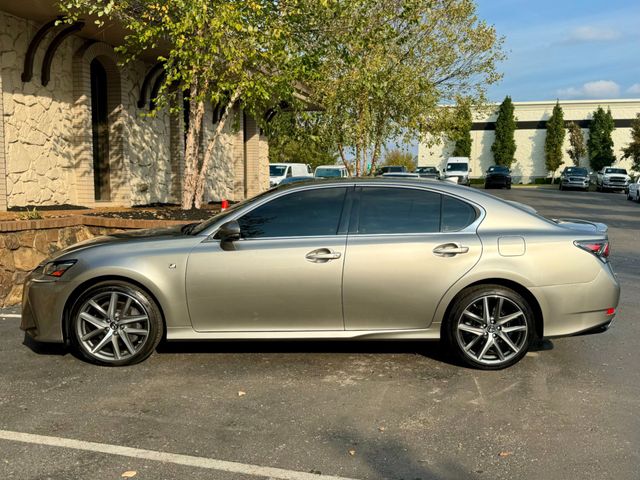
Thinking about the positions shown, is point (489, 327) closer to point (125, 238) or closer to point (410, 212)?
point (410, 212)

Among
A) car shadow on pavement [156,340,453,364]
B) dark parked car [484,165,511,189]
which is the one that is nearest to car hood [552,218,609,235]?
car shadow on pavement [156,340,453,364]

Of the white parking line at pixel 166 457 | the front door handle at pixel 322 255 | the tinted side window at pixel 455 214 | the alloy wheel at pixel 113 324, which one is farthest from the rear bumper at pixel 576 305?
the alloy wheel at pixel 113 324

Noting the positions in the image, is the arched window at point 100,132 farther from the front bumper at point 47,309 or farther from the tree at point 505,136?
the tree at point 505,136

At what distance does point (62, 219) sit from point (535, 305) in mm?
6316

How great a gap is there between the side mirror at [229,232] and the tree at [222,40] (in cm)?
442

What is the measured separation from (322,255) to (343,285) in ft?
0.96

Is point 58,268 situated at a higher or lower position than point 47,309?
higher

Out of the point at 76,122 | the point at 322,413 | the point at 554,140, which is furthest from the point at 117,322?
the point at 554,140

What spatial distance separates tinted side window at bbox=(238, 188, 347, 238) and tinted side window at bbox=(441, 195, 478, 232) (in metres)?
0.87

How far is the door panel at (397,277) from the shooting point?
515cm

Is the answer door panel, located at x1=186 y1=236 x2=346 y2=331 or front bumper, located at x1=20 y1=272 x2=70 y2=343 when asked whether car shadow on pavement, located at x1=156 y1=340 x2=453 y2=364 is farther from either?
front bumper, located at x1=20 y1=272 x2=70 y2=343

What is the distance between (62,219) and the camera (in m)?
8.70

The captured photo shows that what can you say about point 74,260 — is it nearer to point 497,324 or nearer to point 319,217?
point 319,217

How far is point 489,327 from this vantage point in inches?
205
